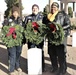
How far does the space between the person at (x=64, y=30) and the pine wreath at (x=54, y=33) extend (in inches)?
5.9

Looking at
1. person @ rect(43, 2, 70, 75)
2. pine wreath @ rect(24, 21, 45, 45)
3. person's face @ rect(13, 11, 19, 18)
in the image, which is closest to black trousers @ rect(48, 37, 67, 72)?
person @ rect(43, 2, 70, 75)

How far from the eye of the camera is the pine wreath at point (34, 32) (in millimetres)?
7121

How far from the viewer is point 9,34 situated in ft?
23.8

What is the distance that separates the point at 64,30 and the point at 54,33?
28 cm

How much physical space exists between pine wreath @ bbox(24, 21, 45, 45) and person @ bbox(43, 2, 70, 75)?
252 millimetres

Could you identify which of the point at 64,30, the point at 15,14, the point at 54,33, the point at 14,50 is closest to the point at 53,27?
the point at 54,33

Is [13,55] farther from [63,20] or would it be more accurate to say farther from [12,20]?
[63,20]

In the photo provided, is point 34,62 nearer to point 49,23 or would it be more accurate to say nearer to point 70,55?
point 49,23

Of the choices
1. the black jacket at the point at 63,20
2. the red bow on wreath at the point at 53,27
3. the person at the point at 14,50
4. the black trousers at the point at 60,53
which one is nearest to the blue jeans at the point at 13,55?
the person at the point at 14,50

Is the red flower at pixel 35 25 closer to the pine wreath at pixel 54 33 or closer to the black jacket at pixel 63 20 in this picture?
the pine wreath at pixel 54 33

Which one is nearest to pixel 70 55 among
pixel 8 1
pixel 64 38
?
pixel 64 38

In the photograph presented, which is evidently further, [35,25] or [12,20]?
[12,20]

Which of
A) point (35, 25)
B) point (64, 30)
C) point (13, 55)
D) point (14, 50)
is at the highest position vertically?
point (35, 25)

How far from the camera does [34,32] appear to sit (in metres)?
7.16
